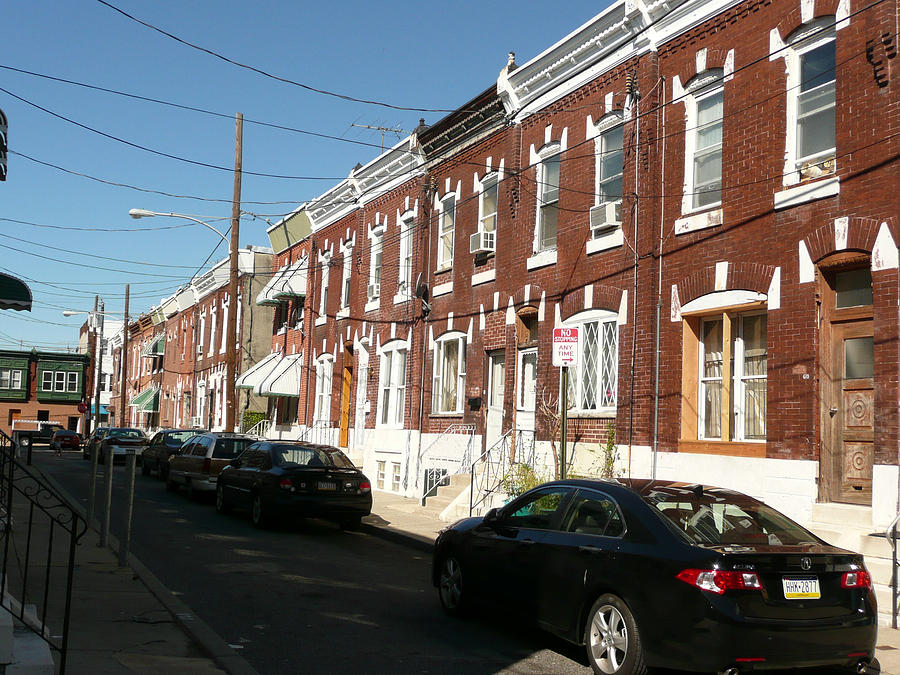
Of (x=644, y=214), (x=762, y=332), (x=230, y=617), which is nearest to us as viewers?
(x=230, y=617)

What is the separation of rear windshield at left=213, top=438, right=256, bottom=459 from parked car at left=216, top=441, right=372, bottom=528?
4385 mm

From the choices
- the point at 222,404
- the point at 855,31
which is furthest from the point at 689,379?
the point at 222,404

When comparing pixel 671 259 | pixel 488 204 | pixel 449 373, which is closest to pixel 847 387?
pixel 671 259

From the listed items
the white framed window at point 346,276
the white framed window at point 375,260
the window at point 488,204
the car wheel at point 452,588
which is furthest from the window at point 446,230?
the car wheel at point 452,588

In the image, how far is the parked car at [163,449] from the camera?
28.3 metres

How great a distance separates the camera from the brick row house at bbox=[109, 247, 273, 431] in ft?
139

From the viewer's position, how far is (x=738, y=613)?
645 centimetres

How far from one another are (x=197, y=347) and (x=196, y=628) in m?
42.5

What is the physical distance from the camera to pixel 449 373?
2298cm

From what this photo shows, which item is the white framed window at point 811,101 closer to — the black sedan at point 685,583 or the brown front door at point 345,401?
the black sedan at point 685,583

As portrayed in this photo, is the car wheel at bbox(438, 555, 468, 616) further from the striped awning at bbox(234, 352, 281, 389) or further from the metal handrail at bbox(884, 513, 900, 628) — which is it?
the striped awning at bbox(234, 352, 281, 389)

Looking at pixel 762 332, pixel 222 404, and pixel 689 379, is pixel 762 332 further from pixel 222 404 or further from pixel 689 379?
pixel 222 404

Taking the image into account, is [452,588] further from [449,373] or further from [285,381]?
[285,381]

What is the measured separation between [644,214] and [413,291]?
9.80 meters
